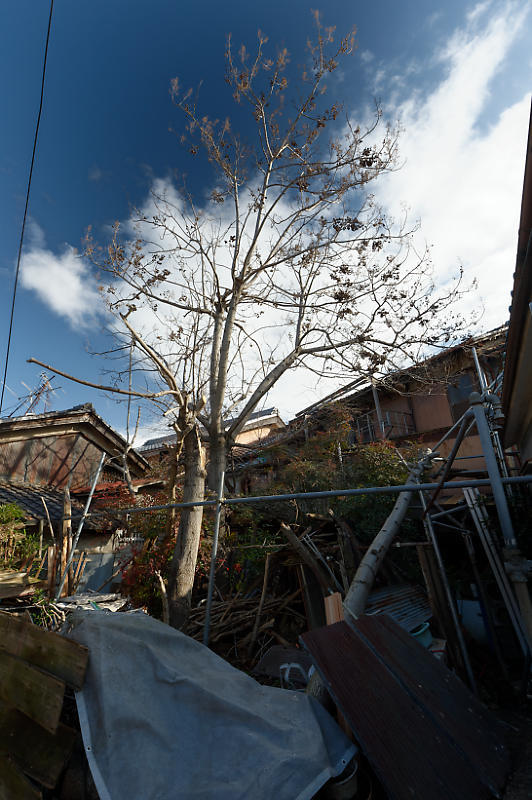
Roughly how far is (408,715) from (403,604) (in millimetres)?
3338

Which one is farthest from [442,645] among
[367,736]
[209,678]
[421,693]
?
[209,678]

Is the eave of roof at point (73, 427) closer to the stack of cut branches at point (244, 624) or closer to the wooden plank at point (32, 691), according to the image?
the stack of cut branches at point (244, 624)

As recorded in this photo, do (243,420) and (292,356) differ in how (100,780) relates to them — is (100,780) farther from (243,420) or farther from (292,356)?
(292,356)

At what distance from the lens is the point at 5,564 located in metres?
6.59

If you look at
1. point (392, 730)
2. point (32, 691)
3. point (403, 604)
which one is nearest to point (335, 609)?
point (392, 730)

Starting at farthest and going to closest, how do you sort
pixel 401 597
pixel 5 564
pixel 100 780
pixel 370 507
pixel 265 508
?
pixel 370 507 < pixel 265 508 < pixel 5 564 < pixel 401 597 < pixel 100 780

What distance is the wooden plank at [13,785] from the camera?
2232 mm

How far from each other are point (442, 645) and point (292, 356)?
5.89 meters

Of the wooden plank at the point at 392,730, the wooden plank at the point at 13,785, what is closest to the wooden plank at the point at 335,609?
the wooden plank at the point at 392,730

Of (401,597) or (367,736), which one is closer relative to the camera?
(367,736)

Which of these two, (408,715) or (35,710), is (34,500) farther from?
(408,715)

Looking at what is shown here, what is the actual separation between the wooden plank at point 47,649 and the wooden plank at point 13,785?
0.56 m

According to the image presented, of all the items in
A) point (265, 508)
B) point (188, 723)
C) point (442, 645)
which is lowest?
point (442, 645)

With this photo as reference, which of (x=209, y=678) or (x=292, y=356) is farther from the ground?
(x=292, y=356)
